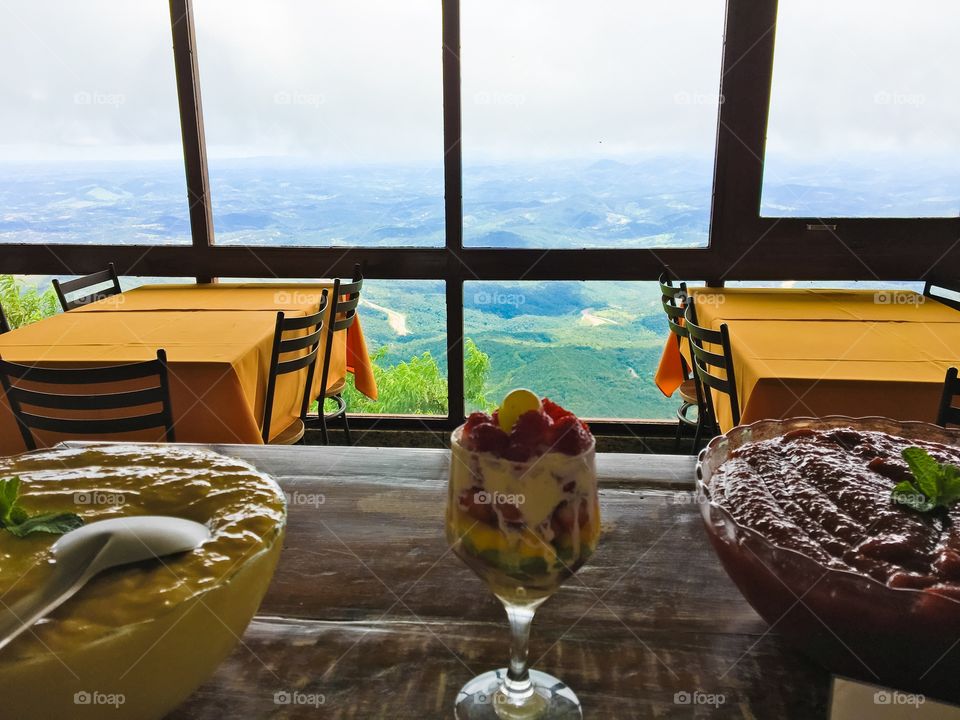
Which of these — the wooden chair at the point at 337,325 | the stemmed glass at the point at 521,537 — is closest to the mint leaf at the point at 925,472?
the stemmed glass at the point at 521,537

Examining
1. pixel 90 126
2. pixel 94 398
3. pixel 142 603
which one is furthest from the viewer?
pixel 90 126

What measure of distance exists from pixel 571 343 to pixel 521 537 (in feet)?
9.82

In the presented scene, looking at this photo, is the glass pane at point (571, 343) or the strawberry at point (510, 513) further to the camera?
the glass pane at point (571, 343)

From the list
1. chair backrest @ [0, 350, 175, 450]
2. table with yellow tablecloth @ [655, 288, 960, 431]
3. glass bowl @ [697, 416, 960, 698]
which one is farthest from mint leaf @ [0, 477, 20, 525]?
table with yellow tablecloth @ [655, 288, 960, 431]

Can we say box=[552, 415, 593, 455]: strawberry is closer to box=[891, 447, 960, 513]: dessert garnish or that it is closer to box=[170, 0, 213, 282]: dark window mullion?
box=[891, 447, 960, 513]: dessert garnish

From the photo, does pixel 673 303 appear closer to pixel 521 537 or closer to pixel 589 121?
pixel 589 121

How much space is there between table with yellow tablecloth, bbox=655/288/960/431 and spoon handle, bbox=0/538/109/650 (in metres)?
1.71

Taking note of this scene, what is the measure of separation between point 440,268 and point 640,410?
46.1 inches

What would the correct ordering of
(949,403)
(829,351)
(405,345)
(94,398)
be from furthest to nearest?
(405,345) < (829,351) < (94,398) < (949,403)

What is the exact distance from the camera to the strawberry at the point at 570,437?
0.53m

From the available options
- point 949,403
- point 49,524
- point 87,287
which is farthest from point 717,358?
point 87,287

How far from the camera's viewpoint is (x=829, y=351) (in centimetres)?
215

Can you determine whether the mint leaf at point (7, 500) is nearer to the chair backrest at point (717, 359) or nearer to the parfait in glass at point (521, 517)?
the parfait in glass at point (521, 517)

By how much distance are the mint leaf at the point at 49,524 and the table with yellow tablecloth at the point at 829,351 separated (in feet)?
5.53
